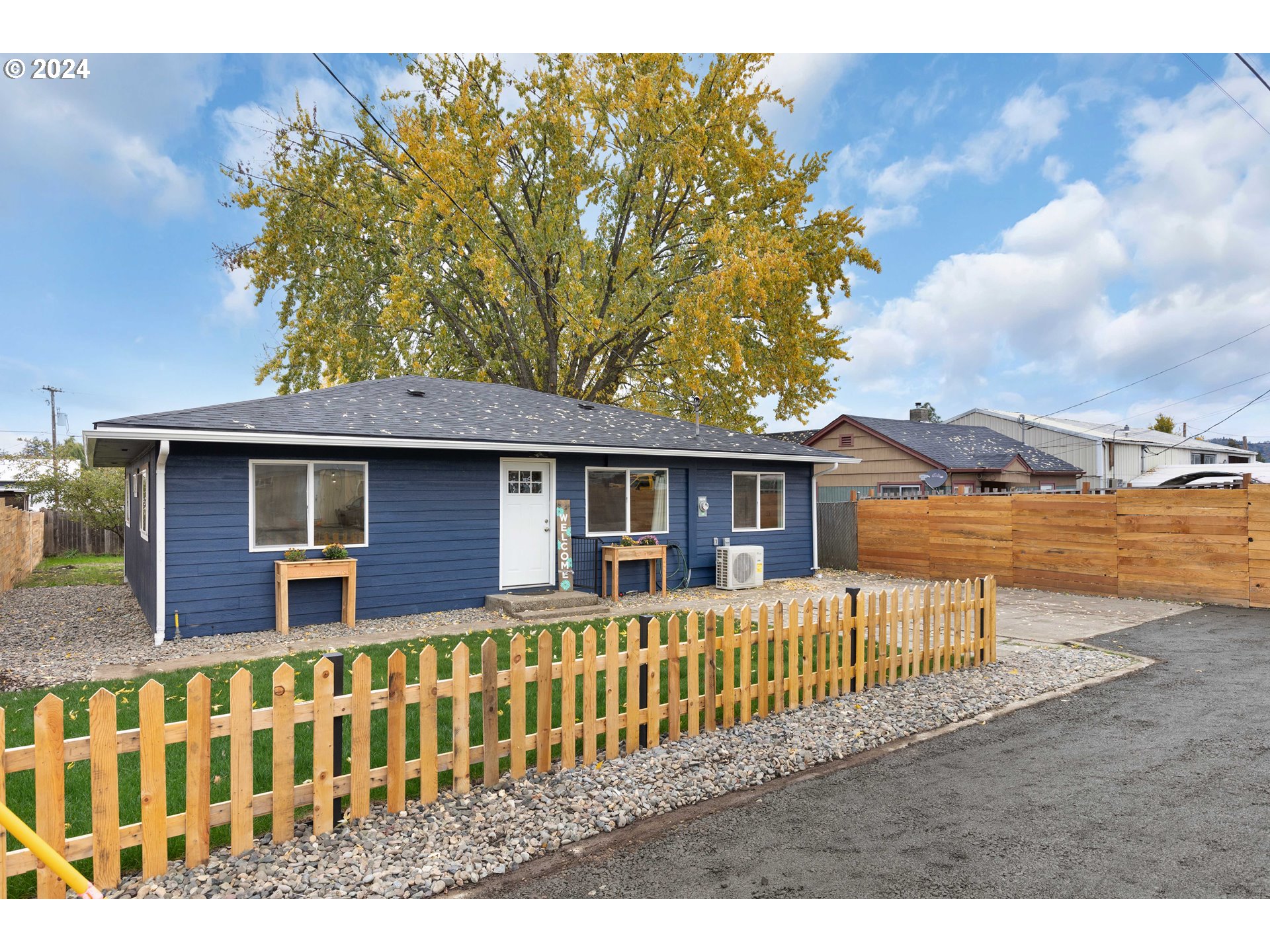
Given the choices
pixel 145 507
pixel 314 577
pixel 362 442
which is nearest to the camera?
pixel 314 577

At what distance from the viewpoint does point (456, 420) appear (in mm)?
10938

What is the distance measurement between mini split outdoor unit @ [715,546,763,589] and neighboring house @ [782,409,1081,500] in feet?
31.6

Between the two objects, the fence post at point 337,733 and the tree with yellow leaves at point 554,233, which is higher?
the tree with yellow leaves at point 554,233

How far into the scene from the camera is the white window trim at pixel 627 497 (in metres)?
11.8

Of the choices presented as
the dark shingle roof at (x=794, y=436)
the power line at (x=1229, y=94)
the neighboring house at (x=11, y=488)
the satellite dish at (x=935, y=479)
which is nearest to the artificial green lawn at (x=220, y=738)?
the power line at (x=1229, y=94)

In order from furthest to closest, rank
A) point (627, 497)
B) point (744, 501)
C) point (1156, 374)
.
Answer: point (1156, 374) < point (744, 501) < point (627, 497)

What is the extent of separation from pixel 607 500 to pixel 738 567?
2.94 metres

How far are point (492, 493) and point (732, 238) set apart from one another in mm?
11994

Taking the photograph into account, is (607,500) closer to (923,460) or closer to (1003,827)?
(1003,827)

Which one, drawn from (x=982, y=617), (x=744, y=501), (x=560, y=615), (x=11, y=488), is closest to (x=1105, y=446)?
(x=744, y=501)

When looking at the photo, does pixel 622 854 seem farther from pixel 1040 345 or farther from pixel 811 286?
pixel 1040 345

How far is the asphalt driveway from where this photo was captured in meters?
2.84

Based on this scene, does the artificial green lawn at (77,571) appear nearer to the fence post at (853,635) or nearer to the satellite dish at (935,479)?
the fence post at (853,635)

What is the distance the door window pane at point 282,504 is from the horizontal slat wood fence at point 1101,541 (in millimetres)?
12059
